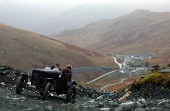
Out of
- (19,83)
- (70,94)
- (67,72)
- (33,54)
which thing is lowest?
(70,94)

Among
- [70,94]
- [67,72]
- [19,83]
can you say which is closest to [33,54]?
[19,83]

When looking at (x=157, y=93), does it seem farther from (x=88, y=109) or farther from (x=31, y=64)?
(x=31, y=64)

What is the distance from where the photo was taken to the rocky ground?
35.2 feet

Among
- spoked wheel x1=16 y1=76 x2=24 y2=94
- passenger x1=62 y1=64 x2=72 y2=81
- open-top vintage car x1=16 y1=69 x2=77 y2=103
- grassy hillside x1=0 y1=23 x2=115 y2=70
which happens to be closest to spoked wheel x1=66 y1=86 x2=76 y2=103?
open-top vintage car x1=16 y1=69 x2=77 y2=103

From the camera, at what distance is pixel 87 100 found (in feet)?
73.2

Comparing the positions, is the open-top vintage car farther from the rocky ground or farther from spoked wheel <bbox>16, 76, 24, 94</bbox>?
the rocky ground

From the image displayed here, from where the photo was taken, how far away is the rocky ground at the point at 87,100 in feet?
35.2

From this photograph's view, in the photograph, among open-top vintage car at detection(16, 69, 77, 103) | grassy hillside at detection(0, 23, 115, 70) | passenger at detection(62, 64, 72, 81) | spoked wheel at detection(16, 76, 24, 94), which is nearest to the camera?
open-top vintage car at detection(16, 69, 77, 103)

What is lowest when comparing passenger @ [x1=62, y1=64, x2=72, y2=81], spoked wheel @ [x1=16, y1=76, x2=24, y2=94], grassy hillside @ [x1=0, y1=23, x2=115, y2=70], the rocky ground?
the rocky ground

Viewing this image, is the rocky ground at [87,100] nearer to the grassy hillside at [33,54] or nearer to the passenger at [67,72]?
the passenger at [67,72]

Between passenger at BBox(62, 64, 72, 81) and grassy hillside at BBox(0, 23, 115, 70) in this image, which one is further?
grassy hillside at BBox(0, 23, 115, 70)

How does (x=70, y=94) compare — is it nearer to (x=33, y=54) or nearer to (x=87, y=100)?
(x=87, y=100)

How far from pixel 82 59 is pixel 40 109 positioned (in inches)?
5690

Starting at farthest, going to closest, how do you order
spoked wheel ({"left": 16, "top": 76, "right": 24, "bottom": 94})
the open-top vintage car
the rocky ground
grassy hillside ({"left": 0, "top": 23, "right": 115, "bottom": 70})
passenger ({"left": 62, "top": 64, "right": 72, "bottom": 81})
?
grassy hillside ({"left": 0, "top": 23, "right": 115, "bottom": 70}) < passenger ({"left": 62, "top": 64, "right": 72, "bottom": 81}) < spoked wheel ({"left": 16, "top": 76, "right": 24, "bottom": 94}) < the open-top vintage car < the rocky ground
